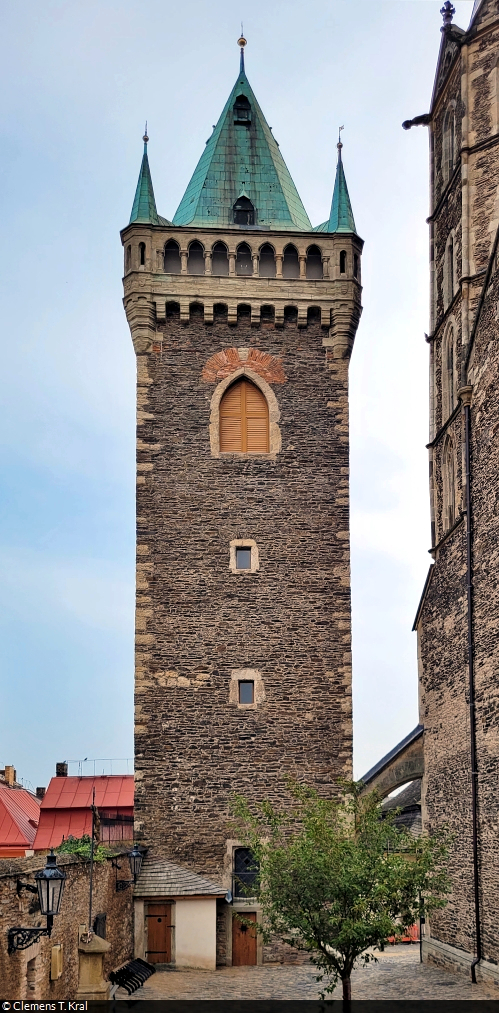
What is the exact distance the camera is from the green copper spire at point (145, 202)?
2908 centimetres

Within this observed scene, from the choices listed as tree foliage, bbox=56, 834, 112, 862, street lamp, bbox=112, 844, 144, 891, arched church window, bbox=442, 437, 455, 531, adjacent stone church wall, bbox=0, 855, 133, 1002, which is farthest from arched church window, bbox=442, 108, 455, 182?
adjacent stone church wall, bbox=0, 855, 133, 1002

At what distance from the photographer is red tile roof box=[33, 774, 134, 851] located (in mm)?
42562

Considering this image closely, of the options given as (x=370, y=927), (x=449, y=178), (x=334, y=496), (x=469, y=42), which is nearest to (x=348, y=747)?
(x=334, y=496)

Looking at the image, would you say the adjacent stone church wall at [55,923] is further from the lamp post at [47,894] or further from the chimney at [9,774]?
the chimney at [9,774]

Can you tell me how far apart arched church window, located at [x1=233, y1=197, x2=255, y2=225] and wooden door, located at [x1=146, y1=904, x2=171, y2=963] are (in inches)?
626

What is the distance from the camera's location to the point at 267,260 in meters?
29.2

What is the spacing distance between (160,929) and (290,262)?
15220mm

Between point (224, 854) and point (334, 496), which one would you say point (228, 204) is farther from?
point (224, 854)

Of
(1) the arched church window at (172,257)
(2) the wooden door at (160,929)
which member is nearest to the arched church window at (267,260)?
(1) the arched church window at (172,257)

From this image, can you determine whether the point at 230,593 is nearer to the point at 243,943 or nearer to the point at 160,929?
the point at 160,929

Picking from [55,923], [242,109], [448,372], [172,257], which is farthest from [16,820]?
[55,923]

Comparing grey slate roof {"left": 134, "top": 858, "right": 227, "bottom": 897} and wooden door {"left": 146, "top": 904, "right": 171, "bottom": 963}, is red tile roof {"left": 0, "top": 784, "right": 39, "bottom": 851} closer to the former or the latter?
grey slate roof {"left": 134, "top": 858, "right": 227, "bottom": 897}

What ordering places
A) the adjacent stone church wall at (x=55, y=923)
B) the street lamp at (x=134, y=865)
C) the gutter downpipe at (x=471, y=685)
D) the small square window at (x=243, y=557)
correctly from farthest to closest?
the small square window at (x=243, y=557) → the street lamp at (x=134, y=865) → the gutter downpipe at (x=471, y=685) → the adjacent stone church wall at (x=55, y=923)

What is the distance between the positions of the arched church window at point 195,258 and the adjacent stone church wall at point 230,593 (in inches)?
50.3
